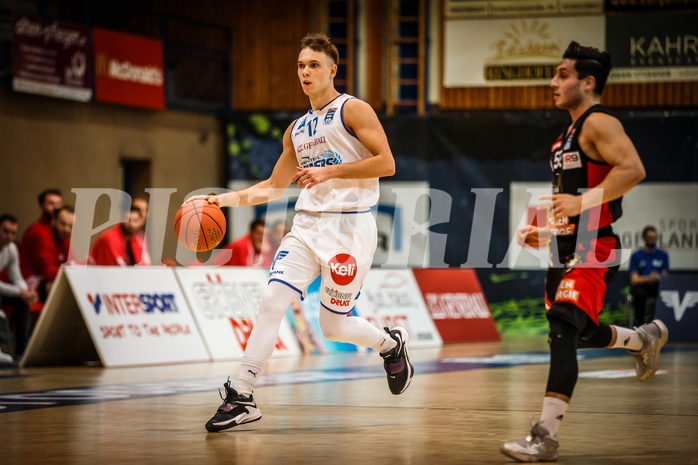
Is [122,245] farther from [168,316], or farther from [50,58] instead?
[50,58]

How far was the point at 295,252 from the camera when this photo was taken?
620 centimetres

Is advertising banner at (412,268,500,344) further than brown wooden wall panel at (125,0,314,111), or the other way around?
brown wooden wall panel at (125,0,314,111)

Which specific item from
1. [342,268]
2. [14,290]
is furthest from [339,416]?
[14,290]

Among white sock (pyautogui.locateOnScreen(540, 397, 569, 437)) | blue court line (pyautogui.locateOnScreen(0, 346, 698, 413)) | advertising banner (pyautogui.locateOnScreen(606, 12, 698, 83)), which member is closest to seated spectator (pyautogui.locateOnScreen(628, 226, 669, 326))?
advertising banner (pyautogui.locateOnScreen(606, 12, 698, 83))

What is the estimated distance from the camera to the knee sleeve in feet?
15.8

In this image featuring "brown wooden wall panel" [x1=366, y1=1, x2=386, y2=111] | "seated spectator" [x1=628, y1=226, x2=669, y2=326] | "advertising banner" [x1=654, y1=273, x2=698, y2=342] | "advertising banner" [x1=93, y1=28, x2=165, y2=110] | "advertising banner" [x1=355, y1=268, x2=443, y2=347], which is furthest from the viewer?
"brown wooden wall panel" [x1=366, y1=1, x2=386, y2=111]

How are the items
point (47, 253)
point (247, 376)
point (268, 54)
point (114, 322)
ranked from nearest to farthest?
1. point (247, 376)
2. point (114, 322)
3. point (47, 253)
4. point (268, 54)

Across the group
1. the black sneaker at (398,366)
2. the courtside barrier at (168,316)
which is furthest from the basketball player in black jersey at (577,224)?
the courtside barrier at (168,316)

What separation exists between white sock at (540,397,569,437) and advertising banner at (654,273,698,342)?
12986 mm

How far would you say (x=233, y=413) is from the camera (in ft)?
19.1

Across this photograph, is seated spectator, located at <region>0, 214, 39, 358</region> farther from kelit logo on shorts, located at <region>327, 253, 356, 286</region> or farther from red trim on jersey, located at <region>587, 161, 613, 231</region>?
red trim on jersey, located at <region>587, 161, 613, 231</region>

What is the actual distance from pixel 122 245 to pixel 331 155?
6804 millimetres

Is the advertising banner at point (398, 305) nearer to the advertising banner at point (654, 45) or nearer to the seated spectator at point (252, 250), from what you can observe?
the seated spectator at point (252, 250)

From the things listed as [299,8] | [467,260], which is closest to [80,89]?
[299,8]
